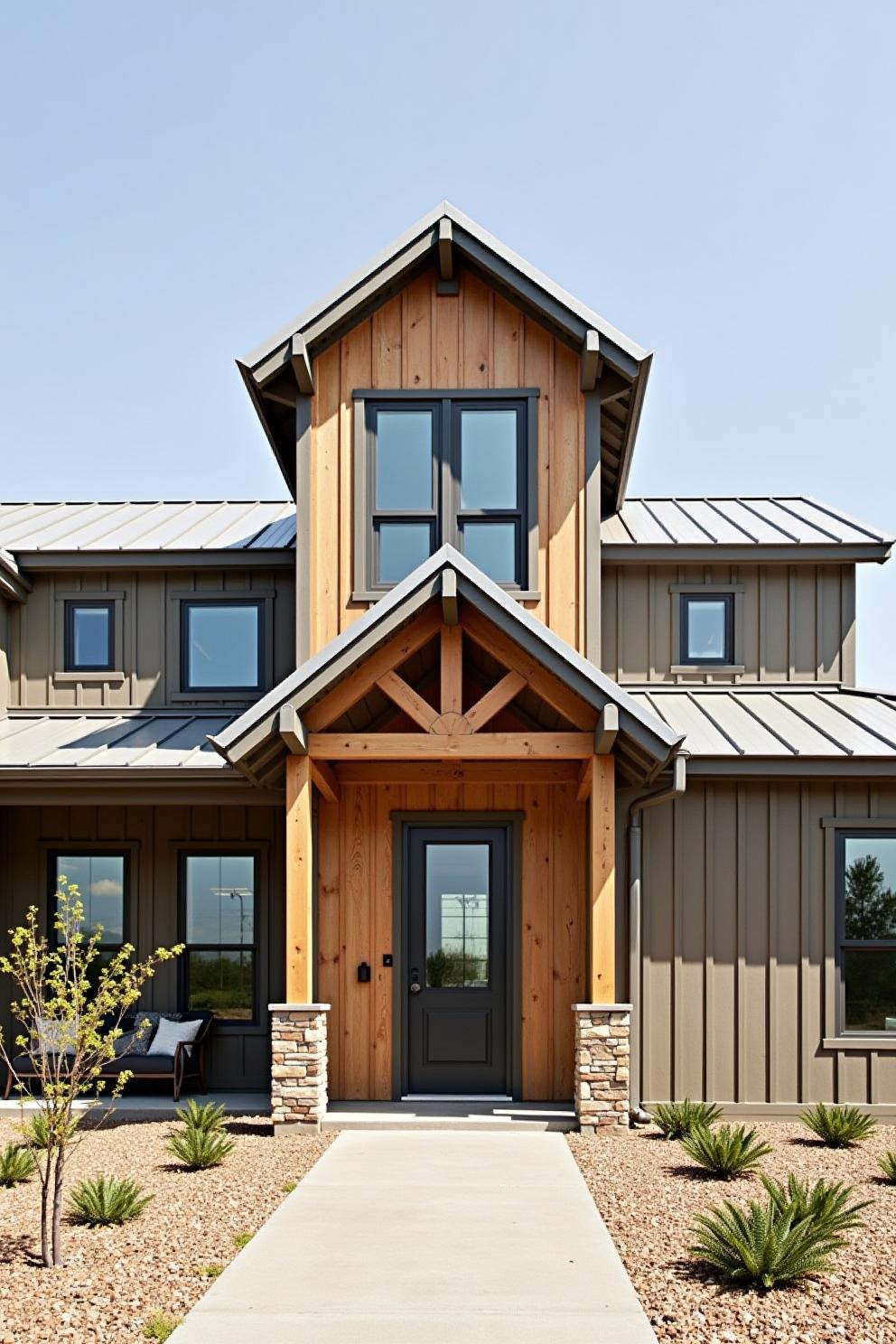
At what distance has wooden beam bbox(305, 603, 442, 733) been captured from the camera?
10.4 meters

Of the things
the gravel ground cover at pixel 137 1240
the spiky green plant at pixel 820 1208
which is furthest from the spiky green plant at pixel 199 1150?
the spiky green plant at pixel 820 1208

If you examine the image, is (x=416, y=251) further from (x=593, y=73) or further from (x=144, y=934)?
(x=144, y=934)

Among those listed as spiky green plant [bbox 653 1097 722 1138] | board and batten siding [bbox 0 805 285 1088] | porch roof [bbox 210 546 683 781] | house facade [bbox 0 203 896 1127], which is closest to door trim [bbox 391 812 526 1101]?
house facade [bbox 0 203 896 1127]

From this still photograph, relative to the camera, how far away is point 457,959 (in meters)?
11.8

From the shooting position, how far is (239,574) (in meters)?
13.4

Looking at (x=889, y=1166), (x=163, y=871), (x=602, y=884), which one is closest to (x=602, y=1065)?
(x=602, y=884)

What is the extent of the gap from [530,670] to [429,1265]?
495 cm

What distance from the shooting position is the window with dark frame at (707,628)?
13093 millimetres

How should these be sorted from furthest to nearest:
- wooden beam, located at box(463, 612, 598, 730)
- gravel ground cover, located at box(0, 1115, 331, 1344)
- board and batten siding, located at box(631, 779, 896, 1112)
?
board and batten siding, located at box(631, 779, 896, 1112), wooden beam, located at box(463, 612, 598, 730), gravel ground cover, located at box(0, 1115, 331, 1344)

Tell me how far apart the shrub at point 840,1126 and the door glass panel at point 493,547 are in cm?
541

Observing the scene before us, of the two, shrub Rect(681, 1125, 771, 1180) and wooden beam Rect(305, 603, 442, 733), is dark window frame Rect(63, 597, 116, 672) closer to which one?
wooden beam Rect(305, 603, 442, 733)

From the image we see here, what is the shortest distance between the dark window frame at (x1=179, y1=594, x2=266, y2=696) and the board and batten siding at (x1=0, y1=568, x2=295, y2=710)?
61 mm

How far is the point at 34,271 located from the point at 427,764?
24.0 ft

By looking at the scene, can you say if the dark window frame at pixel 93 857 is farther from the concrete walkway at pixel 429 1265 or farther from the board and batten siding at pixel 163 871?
the concrete walkway at pixel 429 1265
